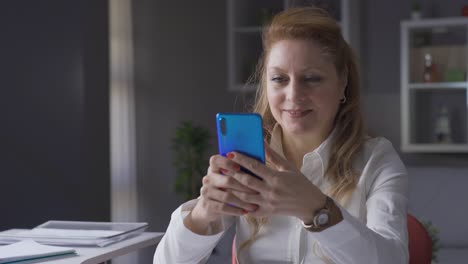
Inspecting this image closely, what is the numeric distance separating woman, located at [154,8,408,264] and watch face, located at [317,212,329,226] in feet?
0.14

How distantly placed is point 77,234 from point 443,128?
3.79 m

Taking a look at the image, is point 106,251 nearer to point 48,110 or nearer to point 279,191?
point 279,191

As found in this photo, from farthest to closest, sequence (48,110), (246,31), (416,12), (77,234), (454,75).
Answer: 1. (246,31)
2. (416,12)
3. (454,75)
4. (48,110)
5. (77,234)

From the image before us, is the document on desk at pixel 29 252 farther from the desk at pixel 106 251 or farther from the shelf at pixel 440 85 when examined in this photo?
the shelf at pixel 440 85

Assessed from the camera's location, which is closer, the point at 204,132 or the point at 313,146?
the point at 313,146

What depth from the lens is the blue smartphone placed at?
1.33m

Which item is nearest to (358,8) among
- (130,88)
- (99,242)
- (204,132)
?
(204,132)

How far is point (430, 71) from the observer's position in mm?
5203

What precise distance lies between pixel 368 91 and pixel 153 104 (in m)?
1.78

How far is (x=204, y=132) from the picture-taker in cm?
577

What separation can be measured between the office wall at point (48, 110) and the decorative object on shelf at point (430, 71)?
235 centimetres

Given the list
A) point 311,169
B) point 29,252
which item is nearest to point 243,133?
point 311,169

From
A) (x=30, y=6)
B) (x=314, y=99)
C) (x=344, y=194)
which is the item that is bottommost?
(x=344, y=194)

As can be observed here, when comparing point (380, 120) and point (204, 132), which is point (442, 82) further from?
point (204, 132)
